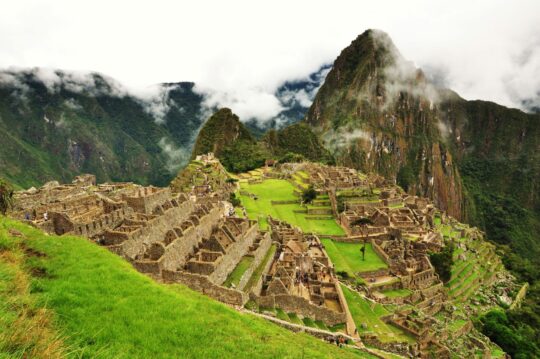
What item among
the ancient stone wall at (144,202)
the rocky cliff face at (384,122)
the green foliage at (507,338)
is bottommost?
the green foliage at (507,338)

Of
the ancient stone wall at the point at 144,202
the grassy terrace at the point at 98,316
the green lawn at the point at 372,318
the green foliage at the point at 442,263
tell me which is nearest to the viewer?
the grassy terrace at the point at 98,316

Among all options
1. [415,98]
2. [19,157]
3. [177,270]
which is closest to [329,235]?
[177,270]

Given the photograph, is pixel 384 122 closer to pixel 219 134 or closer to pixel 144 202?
pixel 219 134

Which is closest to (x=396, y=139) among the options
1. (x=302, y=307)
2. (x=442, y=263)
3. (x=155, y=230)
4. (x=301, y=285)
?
(x=442, y=263)

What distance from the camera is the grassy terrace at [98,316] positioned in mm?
5652

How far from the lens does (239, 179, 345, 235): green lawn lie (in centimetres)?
4200

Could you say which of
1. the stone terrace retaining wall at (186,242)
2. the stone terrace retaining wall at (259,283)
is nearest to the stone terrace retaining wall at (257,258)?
the stone terrace retaining wall at (259,283)

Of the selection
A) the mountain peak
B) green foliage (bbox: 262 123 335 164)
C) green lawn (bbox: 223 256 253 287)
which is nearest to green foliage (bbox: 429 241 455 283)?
green lawn (bbox: 223 256 253 287)

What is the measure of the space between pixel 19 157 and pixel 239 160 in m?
54.0

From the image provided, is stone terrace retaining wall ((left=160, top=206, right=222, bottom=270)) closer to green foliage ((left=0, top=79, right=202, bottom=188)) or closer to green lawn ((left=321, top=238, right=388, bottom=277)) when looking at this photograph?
green lawn ((left=321, top=238, right=388, bottom=277))

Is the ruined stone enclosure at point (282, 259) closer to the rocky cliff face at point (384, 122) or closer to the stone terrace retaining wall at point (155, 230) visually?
the stone terrace retaining wall at point (155, 230)

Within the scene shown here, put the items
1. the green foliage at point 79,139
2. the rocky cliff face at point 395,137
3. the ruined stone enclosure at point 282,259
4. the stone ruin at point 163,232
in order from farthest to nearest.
Answer: 1. the rocky cliff face at point 395,137
2. the green foliage at point 79,139
3. the ruined stone enclosure at point 282,259
4. the stone ruin at point 163,232

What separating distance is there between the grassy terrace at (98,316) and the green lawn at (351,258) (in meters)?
22.2

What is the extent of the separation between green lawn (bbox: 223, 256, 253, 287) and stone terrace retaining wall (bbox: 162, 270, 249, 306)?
1.73m
